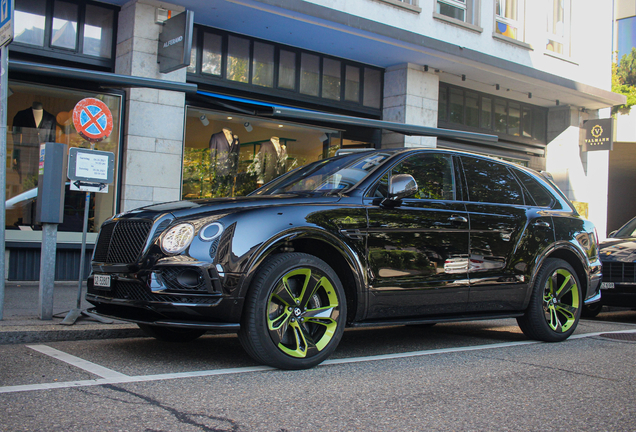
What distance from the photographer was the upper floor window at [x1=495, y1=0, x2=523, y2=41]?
15840 mm

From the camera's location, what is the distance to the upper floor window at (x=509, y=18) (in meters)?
15.8

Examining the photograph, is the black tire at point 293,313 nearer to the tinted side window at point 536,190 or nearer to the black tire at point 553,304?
the black tire at point 553,304

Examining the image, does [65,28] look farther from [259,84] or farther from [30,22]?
[259,84]

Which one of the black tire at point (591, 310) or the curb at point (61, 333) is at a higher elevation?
the black tire at point (591, 310)

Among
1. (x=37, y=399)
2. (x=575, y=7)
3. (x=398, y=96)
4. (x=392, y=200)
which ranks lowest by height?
(x=37, y=399)

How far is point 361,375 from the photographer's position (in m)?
4.55

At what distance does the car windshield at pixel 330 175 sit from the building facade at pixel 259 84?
17.2 feet

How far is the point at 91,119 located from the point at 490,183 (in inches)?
180

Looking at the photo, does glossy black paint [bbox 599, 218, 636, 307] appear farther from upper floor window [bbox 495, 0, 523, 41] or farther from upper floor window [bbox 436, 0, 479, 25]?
upper floor window [bbox 495, 0, 523, 41]

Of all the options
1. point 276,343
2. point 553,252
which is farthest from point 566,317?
point 276,343

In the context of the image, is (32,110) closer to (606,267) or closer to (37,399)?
(37,399)

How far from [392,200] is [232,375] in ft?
6.39

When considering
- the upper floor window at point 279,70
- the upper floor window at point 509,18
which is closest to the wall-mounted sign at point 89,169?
A: the upper floor window at point 279,70

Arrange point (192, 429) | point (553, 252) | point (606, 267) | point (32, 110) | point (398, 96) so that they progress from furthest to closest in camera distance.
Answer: point (398, 96)
point (32, 110)
point (606, 267)
point (553, 252)
point (192, 429)
